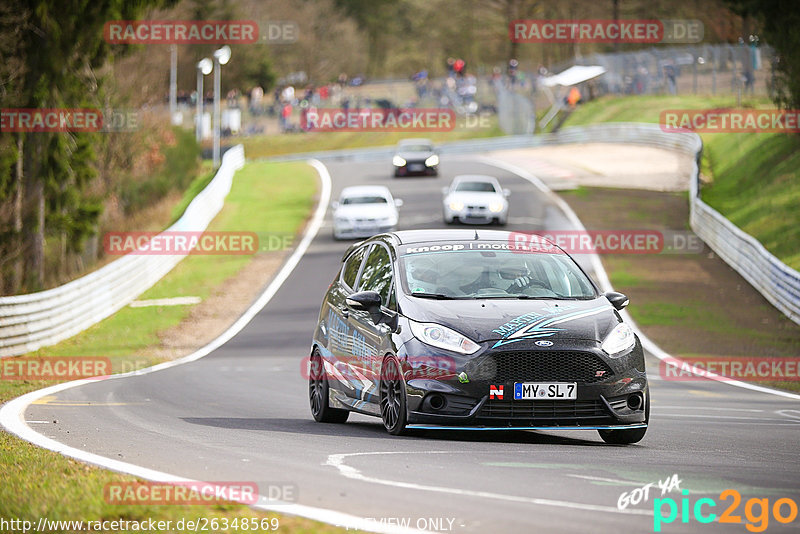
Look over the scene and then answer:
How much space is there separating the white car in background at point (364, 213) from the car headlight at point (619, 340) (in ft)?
90.1

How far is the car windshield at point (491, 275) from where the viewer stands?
9984mm

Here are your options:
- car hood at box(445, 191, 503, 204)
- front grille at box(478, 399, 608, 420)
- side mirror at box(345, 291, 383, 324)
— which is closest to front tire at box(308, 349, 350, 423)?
side mirror at box(345, 291, 383, 324)

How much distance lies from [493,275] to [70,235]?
3239 centimetres

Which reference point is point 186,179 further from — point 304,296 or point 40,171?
point 304,296

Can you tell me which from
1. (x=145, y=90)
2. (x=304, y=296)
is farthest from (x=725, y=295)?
(x=145, y=90)

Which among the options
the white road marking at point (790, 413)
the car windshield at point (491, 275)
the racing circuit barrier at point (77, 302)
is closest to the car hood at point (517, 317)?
the car windshield at point (491, 275)

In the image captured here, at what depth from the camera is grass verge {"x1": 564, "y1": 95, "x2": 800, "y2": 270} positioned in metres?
32.2

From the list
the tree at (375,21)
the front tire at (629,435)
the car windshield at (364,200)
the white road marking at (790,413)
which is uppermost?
the tree at (375,21)

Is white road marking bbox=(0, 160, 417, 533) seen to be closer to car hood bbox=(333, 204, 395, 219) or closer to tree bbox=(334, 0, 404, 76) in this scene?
car hood bbox=(333, 204, 395, 219)

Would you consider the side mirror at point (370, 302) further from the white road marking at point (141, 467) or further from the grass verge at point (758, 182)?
the grass verge at point (758, 182)

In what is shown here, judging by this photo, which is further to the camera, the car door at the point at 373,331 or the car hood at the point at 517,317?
the car door at the point at 373,331

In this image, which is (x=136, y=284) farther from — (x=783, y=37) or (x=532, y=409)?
(x=532, y=409)

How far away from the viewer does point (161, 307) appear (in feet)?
96.2

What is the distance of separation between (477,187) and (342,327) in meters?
28.8
